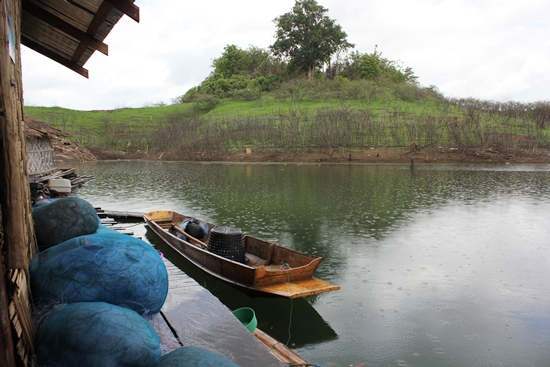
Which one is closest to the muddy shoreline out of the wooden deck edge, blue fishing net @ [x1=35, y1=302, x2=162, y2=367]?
the wooden deck edge

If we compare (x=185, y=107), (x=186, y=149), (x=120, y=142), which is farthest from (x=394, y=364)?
(x=185, y=107)

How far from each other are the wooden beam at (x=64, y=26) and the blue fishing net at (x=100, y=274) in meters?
3.23

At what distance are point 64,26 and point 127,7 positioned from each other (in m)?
1.65

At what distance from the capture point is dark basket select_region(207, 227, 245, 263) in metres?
9.07

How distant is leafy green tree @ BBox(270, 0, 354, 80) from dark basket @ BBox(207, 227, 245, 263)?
5918 cm

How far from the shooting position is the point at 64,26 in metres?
5.50

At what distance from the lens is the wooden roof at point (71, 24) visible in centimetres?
454

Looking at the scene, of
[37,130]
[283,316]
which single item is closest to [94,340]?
[283,316]

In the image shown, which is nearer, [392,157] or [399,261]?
[399,261]

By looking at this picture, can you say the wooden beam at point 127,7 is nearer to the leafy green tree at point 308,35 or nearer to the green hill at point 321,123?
the green hill at point 321,123

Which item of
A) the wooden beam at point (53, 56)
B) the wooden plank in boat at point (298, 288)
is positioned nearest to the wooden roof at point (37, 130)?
the wooden beam at point (53, 56)

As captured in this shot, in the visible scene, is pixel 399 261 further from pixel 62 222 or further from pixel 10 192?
pixel 10 192

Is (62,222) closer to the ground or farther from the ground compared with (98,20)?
closer to the ground

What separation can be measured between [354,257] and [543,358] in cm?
535
